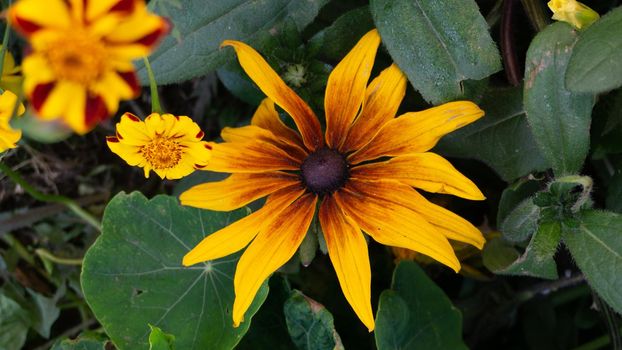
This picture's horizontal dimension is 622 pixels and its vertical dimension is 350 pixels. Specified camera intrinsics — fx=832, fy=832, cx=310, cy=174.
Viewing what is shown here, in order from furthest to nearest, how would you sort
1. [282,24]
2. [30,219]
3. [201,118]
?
1. [201,118]
2. [30,219]
3. [282,24]

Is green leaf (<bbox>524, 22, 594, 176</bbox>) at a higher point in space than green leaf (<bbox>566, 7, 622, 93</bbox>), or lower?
lower

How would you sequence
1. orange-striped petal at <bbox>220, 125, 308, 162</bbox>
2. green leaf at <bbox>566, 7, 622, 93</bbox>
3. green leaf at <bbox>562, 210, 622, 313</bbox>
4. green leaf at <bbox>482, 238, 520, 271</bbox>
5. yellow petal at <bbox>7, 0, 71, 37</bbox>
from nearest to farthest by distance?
yellow petal at <bbox>7, 0, 71, 37</bbox> → green leaf at <bbox>566, 7, 622, 93</bbox> → green leaf at <bbox>562, 210, 622, 313</bbox> → orange-striped petal at <bbox>220, 125, 308, 162</bbox> → green leaf at <bbox>482, 238, 520, 271</bbox>

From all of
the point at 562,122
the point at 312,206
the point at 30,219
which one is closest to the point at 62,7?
the point at 312,206

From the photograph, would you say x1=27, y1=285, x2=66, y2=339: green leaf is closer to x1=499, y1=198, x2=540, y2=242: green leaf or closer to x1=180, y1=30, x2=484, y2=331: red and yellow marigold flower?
x1=180, y1=30, x2=484, y2=331: red and yellow marigold flower

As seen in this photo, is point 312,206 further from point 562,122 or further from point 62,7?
point 62,7

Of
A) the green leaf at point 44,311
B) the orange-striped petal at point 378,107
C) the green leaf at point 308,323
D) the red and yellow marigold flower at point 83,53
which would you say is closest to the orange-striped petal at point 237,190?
the orange-striped petal at point 378,107

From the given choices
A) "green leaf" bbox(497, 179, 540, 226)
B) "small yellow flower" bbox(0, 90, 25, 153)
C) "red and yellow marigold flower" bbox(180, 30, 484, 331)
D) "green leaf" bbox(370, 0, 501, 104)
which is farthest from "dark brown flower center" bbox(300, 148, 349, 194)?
"small yellow flower" bbox(0, 90, 25, 153)

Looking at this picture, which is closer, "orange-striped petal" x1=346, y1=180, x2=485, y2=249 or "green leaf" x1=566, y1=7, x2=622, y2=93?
"green leaf" x1=566, y1=7, x2=622, y2=93
